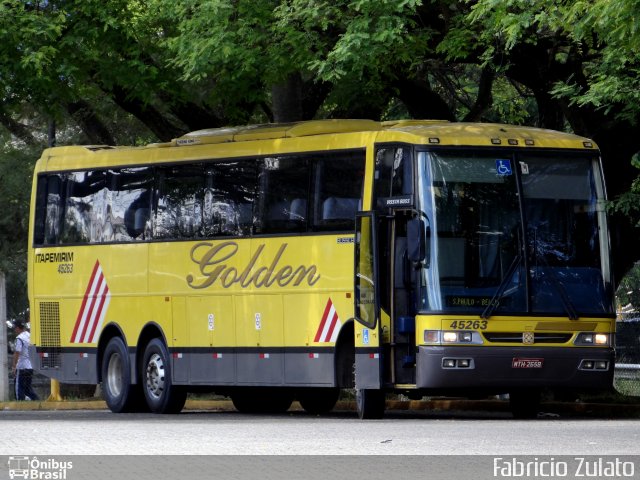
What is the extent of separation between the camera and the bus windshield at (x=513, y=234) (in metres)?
20.1

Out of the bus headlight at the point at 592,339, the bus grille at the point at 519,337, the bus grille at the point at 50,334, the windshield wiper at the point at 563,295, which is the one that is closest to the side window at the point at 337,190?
the bus grille at the point at 519,337

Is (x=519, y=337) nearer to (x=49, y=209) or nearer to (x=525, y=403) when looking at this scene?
(x=525, y=403)

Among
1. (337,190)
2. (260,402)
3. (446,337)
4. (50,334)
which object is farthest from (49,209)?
(446,337)

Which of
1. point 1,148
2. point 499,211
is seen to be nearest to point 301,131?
point 499,211

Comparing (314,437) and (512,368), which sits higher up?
(512,368)

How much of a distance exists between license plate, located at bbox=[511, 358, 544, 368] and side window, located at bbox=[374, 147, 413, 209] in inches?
97.8

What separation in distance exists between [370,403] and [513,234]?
2889 millimetres

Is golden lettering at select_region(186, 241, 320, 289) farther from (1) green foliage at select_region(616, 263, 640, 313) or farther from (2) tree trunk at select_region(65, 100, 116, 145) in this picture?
(1) green foliage at select_region(616, 263, 640, 313)

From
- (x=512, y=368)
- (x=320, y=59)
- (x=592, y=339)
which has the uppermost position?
(x=320, y=59)

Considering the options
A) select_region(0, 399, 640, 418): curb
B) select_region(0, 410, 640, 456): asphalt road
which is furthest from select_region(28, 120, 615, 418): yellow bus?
select_region(0, 399, 640, 418): curb

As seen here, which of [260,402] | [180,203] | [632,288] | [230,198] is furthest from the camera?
[632,288]

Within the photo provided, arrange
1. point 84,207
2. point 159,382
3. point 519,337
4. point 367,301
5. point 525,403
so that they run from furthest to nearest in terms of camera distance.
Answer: point 84,207 → point 159,382 → point 525,403 → point 367,301 → point 519,337

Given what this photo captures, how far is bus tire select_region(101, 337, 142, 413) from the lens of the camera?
2505 centimetres

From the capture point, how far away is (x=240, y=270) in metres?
23.1
